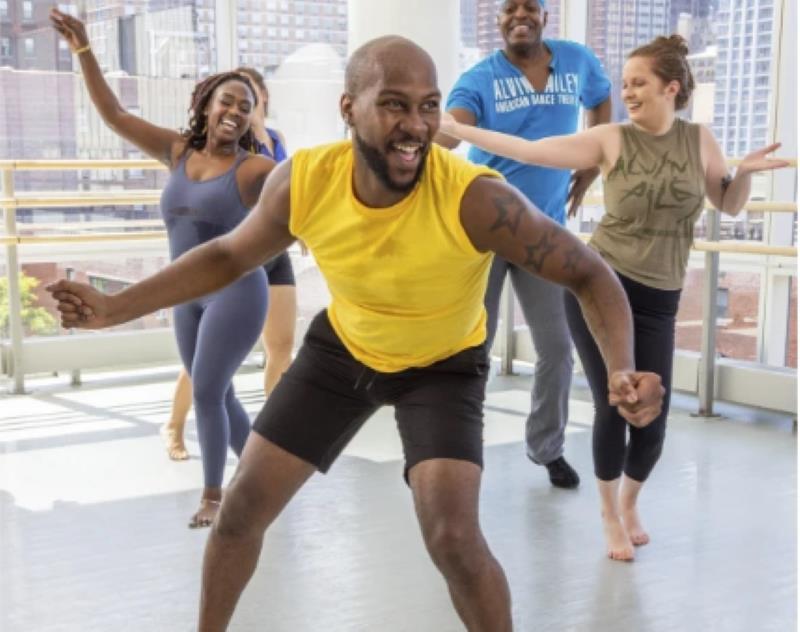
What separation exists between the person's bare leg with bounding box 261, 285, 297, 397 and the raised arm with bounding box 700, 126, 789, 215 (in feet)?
6.14

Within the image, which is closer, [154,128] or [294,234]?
[294,234]

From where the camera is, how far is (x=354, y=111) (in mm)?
2305

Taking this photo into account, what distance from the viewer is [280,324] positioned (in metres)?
4.68

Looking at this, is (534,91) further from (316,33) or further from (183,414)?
(316,33)

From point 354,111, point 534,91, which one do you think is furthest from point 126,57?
point 354,111

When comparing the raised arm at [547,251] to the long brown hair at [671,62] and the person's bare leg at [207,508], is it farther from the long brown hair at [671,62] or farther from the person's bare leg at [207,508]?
the person's bare leg at [207,508]

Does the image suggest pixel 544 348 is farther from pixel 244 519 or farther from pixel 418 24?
pixel 418 24

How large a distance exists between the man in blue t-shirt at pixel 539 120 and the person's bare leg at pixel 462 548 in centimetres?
177

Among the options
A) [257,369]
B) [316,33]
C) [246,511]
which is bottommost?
[257,369]

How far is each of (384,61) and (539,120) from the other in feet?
6.58

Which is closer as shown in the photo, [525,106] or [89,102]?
[525,106]

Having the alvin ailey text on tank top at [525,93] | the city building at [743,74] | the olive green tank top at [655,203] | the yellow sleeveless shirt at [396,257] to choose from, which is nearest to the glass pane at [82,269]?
the alvin ailey text on tank top at [525,93]

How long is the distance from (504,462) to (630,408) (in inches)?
105

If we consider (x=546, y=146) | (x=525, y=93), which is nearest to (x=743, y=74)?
(x=525, y=93)
